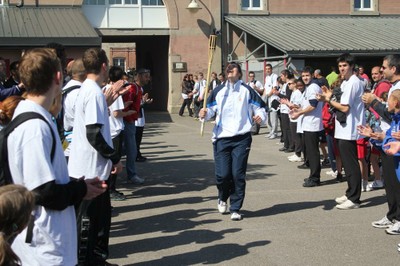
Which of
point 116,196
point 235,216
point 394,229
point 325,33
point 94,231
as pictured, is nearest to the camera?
point 94,231

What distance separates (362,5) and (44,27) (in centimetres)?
1582

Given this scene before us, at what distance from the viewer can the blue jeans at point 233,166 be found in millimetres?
7508

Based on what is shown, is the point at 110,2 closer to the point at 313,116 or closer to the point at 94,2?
the point at 94,2

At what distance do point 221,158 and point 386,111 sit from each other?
2.24 m

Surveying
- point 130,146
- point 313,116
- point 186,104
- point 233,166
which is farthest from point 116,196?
point 186,104

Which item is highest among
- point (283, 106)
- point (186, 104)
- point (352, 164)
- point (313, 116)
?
point (313, 116)

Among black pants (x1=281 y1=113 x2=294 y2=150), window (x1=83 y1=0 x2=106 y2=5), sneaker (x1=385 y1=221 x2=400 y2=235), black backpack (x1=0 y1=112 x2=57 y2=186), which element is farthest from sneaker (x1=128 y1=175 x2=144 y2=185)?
window (x1=83 y1=0 x2=106 y2=5)

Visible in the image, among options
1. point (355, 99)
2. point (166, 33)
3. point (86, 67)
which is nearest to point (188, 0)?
point (166, 33)

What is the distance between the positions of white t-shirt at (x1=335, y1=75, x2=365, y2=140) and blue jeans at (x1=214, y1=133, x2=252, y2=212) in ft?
4.65

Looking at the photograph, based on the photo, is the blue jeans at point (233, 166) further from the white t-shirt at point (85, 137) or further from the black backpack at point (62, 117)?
the white t-shirt at point (85, 137)

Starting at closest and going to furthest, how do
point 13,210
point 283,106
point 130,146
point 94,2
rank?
point 13,210, point 130,146, point 283,106, point 94,2

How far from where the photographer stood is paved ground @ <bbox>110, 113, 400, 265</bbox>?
602 centimetres

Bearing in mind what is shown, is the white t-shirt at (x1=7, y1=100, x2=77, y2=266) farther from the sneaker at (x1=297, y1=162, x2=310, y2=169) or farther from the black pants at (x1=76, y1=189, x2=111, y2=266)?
the sneaker at (x1=297, y1=162, x2=310, y2=169)

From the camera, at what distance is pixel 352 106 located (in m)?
7.95
